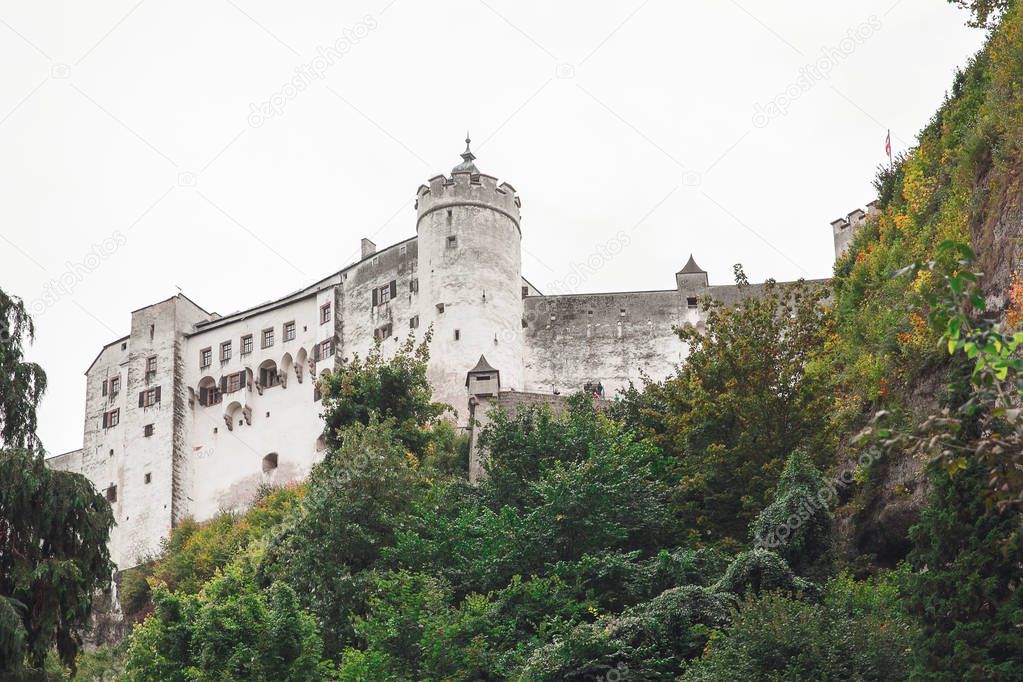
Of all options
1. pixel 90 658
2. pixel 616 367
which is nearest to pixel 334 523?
pixel 90 658

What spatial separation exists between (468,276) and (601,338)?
21.3 ft

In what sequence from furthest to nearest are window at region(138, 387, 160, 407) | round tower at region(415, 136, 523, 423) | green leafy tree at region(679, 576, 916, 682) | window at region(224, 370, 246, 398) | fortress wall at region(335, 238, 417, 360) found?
1. window at region(138, 387, 160, 407)
2. window at region(224, 370, 246, 398)
3. fortress wall at region(335, 238, 417, 360)
4. round tower at region(415, 136, 523, 423)
5. green leafy tree at region(679, 576, 916, 682)

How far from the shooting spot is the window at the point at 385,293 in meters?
64.0

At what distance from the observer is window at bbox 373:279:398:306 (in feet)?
210

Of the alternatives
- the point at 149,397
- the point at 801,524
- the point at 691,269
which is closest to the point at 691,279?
the point at 691,269

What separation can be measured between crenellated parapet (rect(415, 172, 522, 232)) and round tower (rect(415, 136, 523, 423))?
46 mm

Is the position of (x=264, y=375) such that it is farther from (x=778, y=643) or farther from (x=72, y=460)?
(x=778, y=643)

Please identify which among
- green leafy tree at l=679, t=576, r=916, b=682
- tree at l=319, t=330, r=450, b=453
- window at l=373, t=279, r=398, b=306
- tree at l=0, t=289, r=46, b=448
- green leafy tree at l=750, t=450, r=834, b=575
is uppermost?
window at l=373, t=279, r=398, b=306

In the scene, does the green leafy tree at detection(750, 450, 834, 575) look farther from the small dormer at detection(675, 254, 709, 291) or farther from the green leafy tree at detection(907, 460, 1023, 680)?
the small dormer at detection(675, 254, 709, 291)

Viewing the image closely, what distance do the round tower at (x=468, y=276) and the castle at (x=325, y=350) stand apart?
0.06m

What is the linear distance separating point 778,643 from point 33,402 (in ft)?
39.8

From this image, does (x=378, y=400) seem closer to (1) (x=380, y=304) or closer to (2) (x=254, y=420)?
(1) (x=380, y=304)

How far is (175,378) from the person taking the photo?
70.3 m

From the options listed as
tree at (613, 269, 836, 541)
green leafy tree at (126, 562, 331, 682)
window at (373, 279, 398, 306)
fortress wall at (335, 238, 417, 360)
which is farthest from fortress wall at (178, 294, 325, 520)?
green leafy tree at (126, 562, 331, 682)
